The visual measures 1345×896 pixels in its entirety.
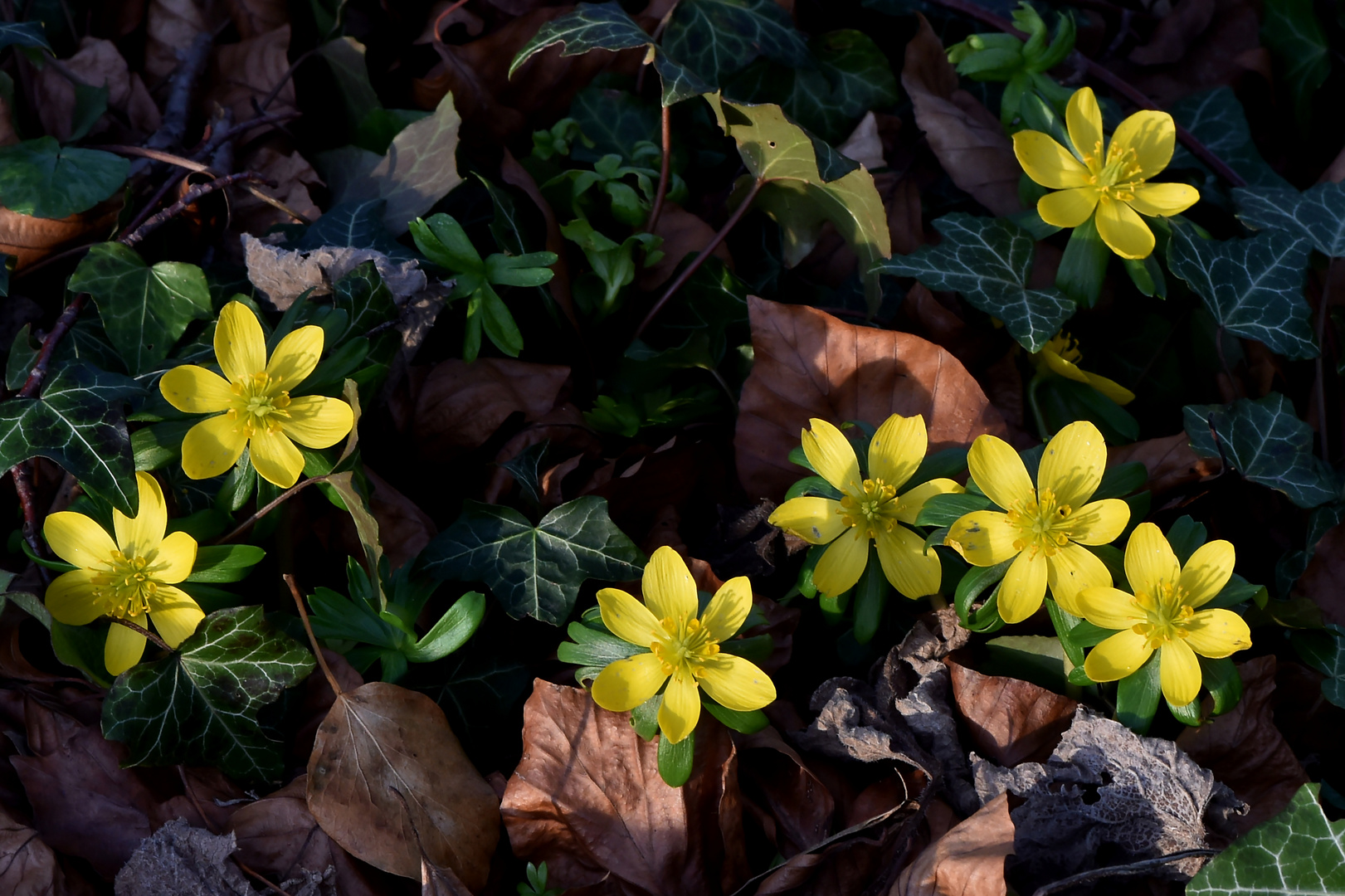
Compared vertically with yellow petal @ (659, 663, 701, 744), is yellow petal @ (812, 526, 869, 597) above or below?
above

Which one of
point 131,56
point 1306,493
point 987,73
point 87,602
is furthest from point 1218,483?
point 131,56

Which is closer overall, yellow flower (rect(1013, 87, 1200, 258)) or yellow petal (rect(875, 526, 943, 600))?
yellow petal (rect(875, 526, 943, 600))

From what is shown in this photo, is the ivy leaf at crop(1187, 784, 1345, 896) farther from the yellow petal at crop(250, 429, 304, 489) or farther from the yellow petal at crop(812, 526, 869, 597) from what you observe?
the yellow petal at crop(250, 429, 304, 489)

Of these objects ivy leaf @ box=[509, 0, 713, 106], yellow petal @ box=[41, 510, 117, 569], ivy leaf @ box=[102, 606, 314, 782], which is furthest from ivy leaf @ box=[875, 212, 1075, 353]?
yellow petal @ box=[41, 510, 117, 569]

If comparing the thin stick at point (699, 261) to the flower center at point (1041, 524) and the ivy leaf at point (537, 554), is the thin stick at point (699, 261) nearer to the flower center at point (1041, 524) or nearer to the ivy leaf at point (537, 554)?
the ivy leaf at point (537, 554)

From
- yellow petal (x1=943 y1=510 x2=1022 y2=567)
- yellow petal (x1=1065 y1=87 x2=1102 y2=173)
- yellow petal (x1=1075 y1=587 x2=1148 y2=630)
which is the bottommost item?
yellow petal (x1=1075 y1=587 x2=1148 y2=630)

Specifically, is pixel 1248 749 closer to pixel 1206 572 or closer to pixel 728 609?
pixel 1206 572
